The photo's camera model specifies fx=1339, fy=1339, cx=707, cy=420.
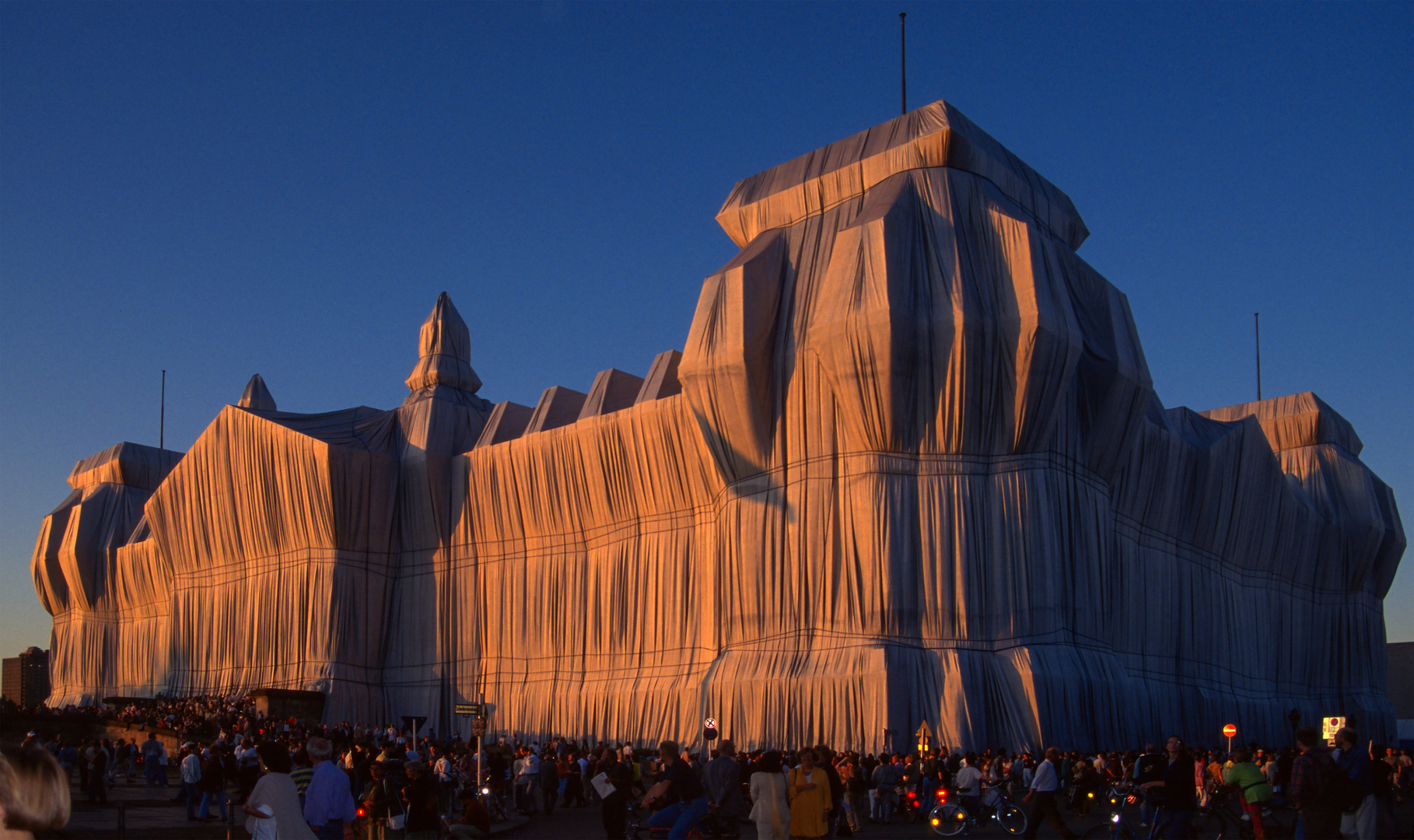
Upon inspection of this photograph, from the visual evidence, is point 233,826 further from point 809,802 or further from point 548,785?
point 809,802

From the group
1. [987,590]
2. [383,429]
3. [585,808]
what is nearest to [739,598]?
[987,590]

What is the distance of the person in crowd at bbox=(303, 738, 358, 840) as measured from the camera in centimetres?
974

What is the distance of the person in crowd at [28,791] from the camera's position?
432 cm

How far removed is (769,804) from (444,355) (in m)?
43.4

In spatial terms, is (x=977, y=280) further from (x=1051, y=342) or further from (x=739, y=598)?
(x=739, y=598)

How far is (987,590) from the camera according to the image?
31.9 meters

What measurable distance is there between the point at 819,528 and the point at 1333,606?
31.5 m

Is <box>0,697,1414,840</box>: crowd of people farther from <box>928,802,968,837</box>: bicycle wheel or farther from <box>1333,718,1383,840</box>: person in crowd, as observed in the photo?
<box>928,802,968,837</box>: bicycle wheel

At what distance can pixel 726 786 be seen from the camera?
1284cm

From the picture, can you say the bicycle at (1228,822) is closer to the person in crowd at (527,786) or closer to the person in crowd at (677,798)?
the person in crowd at (677,798)

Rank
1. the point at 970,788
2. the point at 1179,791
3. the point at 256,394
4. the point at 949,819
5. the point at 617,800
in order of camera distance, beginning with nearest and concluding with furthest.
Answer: the point at 1179,791
the point at 617,800
the point at 949,819
the point at 970,788
the point at 256,394

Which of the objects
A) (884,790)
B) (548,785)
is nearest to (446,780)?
(548,785)

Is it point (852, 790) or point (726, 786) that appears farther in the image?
point (852, 790)

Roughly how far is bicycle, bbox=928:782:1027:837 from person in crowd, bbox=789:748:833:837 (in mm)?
6962
